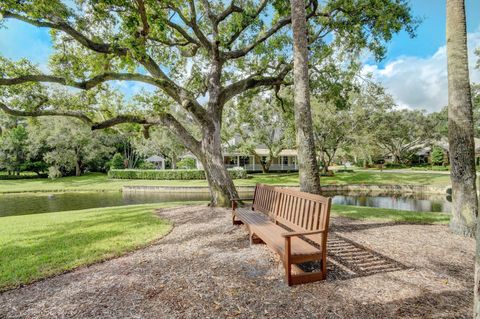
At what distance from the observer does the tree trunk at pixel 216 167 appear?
30.3 feet

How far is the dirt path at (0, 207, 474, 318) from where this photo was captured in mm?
2943

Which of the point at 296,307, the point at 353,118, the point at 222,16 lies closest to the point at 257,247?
the point at 296,307

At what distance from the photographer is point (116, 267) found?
14.3 feet

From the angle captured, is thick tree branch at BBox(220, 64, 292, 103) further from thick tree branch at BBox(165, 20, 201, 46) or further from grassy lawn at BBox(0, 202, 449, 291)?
grassy lawn at BBox(0, 202, 449, 291)

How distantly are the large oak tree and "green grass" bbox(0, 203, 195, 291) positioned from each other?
10.7ft

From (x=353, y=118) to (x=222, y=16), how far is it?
21.4 meters

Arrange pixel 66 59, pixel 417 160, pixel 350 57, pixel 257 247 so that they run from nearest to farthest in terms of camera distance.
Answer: pixel 257 247 → pixel 66 59 → pixel 350 57 → pixel 417 160

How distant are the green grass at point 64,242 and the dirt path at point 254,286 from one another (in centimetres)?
48

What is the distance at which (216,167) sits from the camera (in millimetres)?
9234

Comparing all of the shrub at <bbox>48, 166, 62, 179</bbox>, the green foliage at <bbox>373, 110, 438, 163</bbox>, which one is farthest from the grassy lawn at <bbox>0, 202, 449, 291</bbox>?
the green foliage at <bbox>373, 110, 438, 163</bbox>

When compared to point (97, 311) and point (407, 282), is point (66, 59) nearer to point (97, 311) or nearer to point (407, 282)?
point (97, 311)

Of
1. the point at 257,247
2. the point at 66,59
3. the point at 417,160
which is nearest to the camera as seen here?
the point at 257,247

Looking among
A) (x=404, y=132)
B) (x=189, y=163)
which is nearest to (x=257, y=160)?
(x=189, y=163)

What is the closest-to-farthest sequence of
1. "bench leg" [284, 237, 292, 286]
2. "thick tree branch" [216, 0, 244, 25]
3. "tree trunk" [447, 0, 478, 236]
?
"bench leg" [284, 237, 292, 286], "tree trunk" [447, 0, 478, 236], "thick tree branch" [216, 0, 244, 25]
